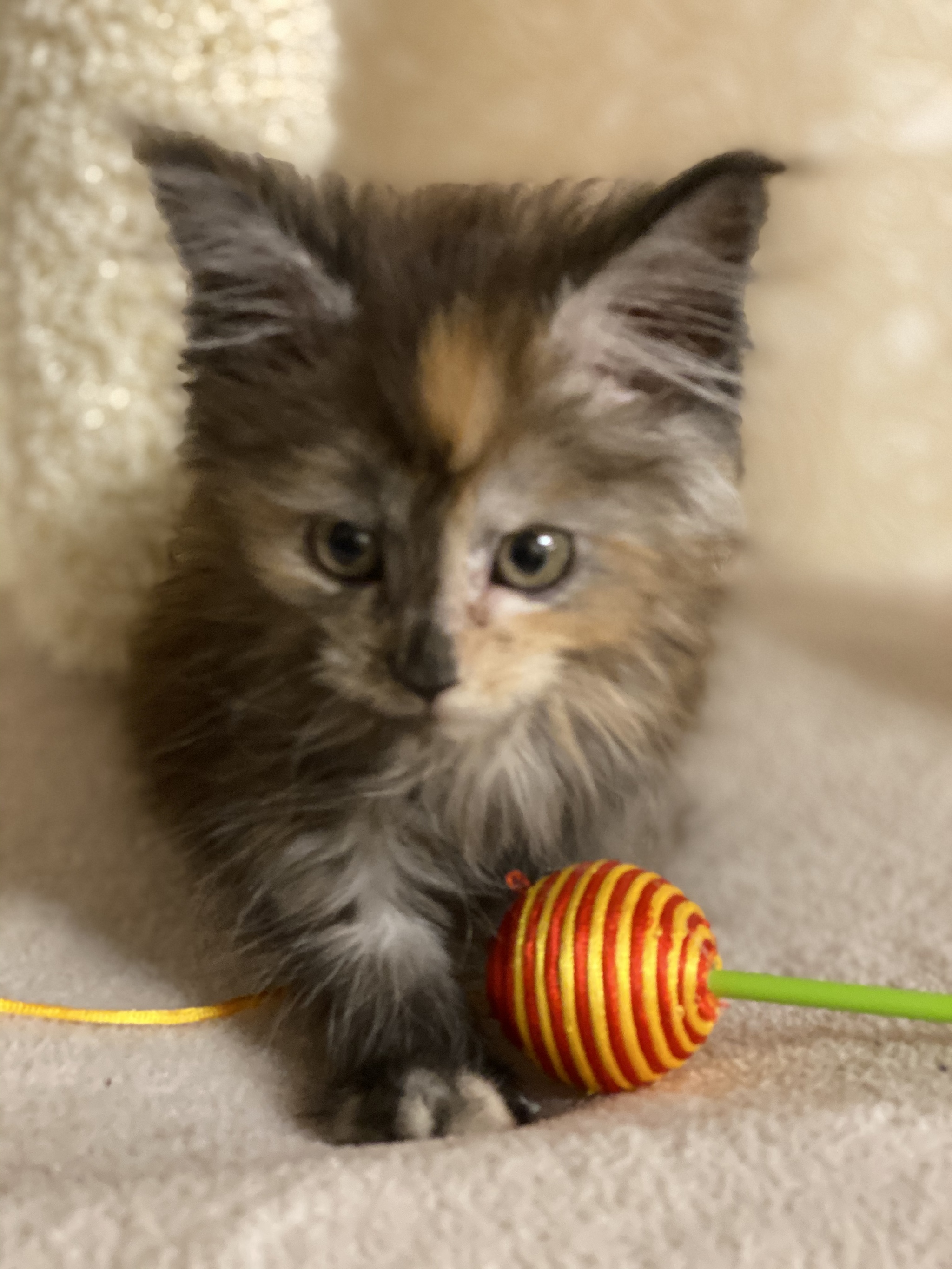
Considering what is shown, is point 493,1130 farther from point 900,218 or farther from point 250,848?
point 900,218

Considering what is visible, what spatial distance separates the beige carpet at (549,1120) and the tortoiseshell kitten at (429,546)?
0.32ft

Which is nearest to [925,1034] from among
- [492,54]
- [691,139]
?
[691,139]

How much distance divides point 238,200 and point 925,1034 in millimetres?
774

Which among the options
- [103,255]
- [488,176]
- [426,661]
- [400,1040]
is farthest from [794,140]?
[400,1040]

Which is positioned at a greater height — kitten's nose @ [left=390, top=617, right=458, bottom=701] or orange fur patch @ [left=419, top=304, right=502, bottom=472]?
orange fur patch @ [left=419, top=304, right=502, bottom=472]

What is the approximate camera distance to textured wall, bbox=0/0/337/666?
1.30 m

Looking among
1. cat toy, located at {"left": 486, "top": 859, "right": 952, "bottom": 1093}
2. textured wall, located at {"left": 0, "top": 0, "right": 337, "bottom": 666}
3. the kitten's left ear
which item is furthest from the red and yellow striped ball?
textured wall, located at {"left": 0, "top": 0, "right": 337, "bottom": 666}

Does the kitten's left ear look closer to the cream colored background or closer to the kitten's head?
the kitten's head

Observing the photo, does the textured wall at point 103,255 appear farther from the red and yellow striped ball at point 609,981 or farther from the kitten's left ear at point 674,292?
the red and yellow striped ball at point 609,981

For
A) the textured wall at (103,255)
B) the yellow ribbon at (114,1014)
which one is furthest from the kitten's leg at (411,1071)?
the textured wall at (103,255)

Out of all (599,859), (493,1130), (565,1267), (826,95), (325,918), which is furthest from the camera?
(826,95)

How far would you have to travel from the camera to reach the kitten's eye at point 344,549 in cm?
87

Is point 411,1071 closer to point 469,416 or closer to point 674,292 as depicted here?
point 469,416

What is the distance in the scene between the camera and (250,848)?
0.95 m
